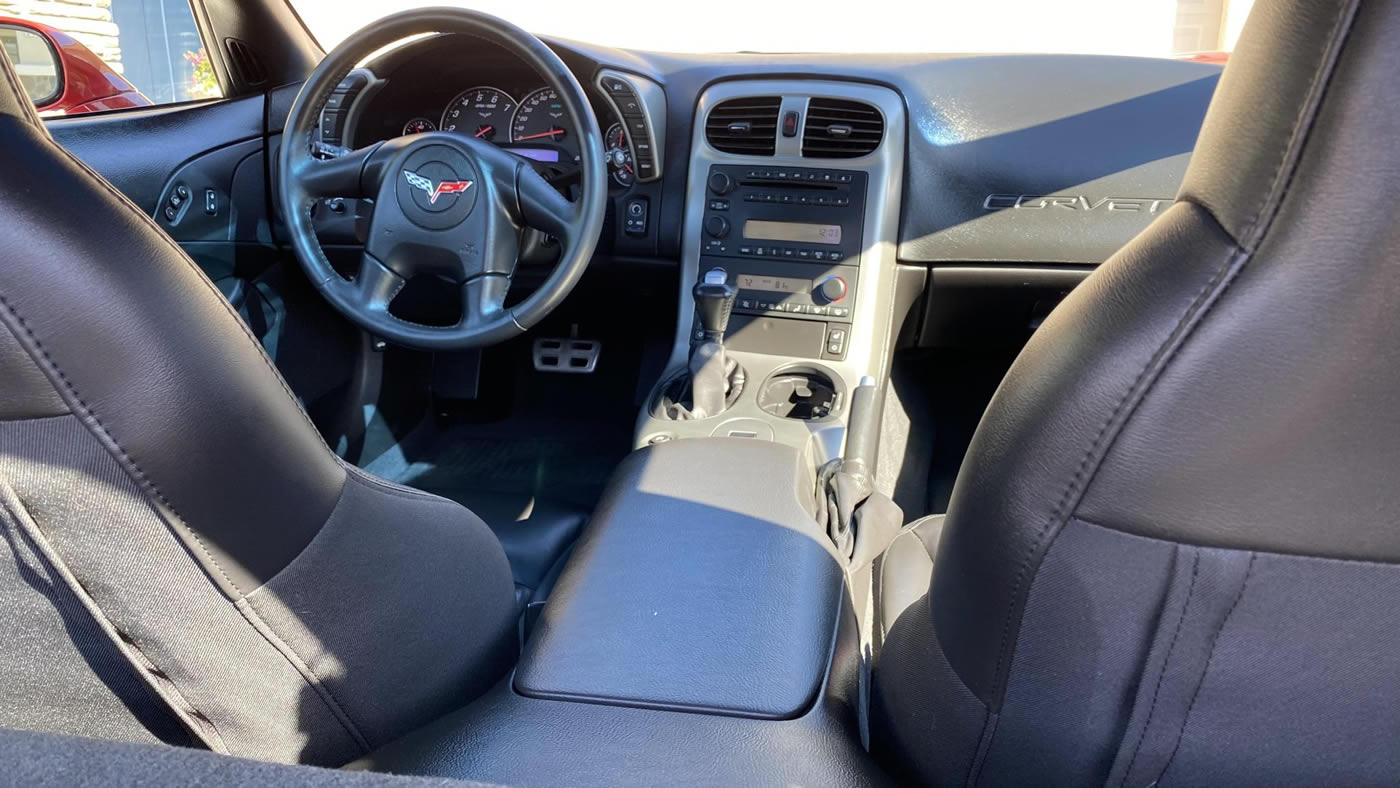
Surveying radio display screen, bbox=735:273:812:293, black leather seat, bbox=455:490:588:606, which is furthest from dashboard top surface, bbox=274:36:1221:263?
black leather seat, bbox=455:490:588:606

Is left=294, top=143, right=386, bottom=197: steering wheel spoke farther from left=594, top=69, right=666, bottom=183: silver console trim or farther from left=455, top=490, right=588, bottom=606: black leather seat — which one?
left=455, top=490, right=588, bottom=606: black leather seat

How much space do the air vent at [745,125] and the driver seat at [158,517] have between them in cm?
163

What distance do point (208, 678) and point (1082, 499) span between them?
2.08ft

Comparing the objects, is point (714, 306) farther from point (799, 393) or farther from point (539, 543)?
point (539, 543)

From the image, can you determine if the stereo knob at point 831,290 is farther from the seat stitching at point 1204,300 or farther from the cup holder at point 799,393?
the seat stitching at point 1204,300

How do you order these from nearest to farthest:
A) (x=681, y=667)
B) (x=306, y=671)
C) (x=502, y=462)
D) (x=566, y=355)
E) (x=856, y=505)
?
1. (x=306, y=671)
2. (x=681, y=667)
3. (x=856, y=505)
4. (x=502, y=462)
5. (x=566, y=355)

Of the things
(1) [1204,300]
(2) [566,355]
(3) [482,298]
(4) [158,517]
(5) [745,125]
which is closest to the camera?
(1) [1204,300]

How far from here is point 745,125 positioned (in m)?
2.27

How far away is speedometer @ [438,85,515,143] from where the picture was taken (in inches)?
93.0

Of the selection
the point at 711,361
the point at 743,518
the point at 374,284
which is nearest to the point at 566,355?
the point at 711,361

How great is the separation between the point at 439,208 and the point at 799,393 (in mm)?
880

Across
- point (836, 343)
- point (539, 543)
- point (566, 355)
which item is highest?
point (836, 343)

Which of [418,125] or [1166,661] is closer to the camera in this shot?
[1166,661]

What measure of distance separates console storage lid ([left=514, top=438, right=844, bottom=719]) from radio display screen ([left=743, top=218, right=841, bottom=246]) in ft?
3.28
